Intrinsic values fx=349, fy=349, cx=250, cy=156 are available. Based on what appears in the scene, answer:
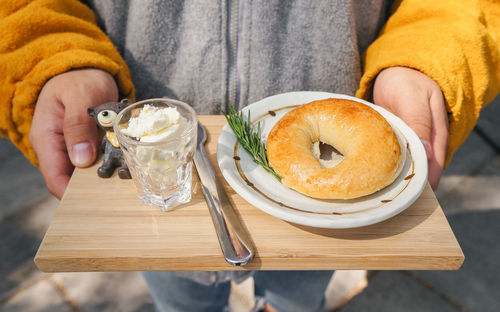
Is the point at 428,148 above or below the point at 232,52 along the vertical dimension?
below

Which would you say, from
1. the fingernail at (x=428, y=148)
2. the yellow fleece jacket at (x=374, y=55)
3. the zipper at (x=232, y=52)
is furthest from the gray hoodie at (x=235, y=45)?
the fingernail at (x=428, y=148)

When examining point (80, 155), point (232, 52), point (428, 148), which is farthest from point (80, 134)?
point (428, 148)

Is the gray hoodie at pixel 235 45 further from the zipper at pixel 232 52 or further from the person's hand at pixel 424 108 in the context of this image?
the person's hand at pixel 424 108

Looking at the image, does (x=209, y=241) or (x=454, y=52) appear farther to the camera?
(x=454, y=52)

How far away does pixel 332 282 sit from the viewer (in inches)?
97.5

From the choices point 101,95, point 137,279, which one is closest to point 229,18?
point 101,95

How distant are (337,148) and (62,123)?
932 mm

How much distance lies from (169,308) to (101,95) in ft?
4.03

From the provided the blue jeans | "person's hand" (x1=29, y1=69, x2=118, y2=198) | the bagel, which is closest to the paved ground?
the blue jeans

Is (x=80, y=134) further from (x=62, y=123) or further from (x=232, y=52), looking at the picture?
(x=232, y=52)

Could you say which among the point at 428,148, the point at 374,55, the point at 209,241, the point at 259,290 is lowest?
the point at 259,290

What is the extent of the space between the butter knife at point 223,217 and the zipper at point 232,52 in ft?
1.24

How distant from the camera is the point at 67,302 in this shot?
2.29 meters

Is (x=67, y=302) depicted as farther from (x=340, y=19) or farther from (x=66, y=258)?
(x=340, y=19)
